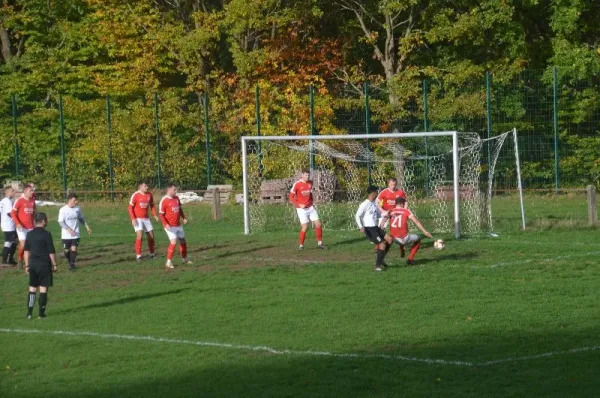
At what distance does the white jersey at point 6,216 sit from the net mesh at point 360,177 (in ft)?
24.2

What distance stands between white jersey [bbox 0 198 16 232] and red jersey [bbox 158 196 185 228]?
391cm

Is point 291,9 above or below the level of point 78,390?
above

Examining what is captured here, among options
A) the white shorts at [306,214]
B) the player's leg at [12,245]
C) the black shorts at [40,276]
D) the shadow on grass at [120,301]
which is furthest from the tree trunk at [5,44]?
the black shorts at [40,276]

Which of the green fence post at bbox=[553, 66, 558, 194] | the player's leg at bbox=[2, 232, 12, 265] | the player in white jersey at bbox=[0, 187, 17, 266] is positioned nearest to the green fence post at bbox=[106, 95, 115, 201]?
the player in white jersey at bbox=[0, 187, 17, 266]

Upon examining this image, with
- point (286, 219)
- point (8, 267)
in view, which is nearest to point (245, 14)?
point (286, 219)

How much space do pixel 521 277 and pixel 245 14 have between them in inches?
1009

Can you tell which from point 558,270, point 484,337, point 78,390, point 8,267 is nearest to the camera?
point 78,390

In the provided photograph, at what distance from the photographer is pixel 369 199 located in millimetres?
23578

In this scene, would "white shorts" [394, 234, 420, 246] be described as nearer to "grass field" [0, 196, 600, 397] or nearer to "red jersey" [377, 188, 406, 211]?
"grass field" [0, 196, 600, 397]

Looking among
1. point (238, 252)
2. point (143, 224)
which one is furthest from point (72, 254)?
point (238, 252)

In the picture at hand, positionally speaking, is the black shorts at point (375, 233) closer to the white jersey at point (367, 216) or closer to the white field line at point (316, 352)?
the white jersey at point (367, 216)

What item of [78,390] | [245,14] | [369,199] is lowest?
[78,390]

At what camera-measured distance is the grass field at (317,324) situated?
44.0ft

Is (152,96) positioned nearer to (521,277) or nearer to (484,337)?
(521,277)
